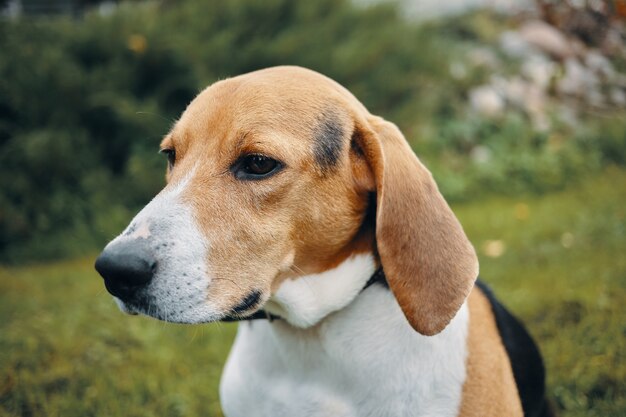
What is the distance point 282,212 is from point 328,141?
1.30ft

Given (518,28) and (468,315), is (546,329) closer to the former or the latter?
(468,315)

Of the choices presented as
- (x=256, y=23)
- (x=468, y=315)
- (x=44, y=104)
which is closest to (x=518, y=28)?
(x=256, y=23)

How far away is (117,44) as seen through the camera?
8.44 m

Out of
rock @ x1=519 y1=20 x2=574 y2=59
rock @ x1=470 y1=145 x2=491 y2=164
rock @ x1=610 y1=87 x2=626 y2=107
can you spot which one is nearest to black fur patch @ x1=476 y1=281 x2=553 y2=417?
rock @ x1=470 y1=145 x2=491 y2=164

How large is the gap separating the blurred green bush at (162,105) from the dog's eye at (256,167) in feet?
16.8

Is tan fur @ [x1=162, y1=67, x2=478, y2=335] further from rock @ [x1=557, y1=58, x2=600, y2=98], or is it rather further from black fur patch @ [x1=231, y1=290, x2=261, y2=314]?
rock @ [x1=557, y1=58, x2=600, y2=98]

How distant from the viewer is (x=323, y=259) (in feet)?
8.83

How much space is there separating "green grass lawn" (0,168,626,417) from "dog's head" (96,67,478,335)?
1.78 metres

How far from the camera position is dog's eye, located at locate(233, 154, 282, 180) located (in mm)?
2586

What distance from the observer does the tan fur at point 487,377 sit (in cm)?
258

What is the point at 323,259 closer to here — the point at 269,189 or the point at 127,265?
the point at 269,189

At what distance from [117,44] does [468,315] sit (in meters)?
7.16

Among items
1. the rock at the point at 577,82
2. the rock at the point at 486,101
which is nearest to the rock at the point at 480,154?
the rock at the point at 486,101

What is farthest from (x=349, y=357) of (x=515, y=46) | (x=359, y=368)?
(x=515, y=46)
